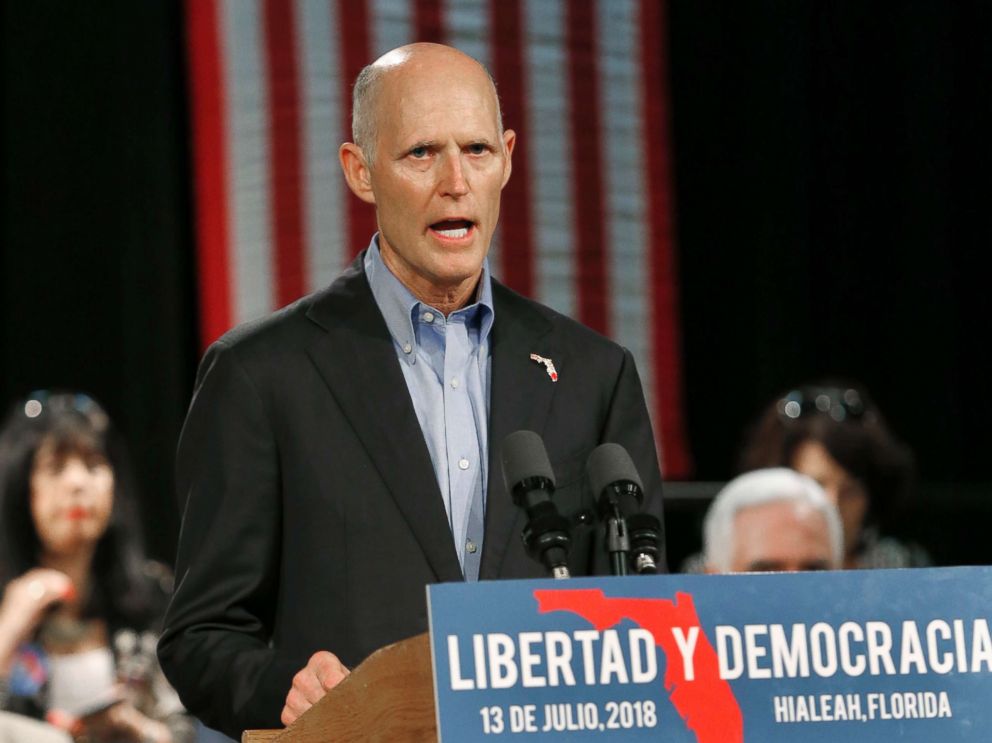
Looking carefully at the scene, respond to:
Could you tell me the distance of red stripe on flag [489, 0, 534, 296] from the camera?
15.9ft

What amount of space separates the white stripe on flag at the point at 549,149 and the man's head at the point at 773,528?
1438 millimetres

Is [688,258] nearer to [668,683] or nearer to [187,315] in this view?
[187,315]

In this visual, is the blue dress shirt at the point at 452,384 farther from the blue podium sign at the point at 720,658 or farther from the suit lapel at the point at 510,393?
the blue podium sign at the point at 720,658

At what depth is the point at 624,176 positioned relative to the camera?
505cm

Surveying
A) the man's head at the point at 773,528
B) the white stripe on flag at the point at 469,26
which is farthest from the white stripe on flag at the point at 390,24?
the man's head at the point at 773,528

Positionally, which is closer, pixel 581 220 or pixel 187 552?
pixel 187 552

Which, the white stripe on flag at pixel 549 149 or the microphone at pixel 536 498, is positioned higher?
the white stripe on flag at pixel 549 149

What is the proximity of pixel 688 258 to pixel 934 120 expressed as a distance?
0.89 m

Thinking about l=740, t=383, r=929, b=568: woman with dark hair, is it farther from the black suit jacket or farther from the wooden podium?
the wooden podium

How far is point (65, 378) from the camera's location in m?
4.56

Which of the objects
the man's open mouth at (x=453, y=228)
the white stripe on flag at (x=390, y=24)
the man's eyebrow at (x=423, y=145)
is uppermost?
the white stripe on flag at (x=390, y=24)

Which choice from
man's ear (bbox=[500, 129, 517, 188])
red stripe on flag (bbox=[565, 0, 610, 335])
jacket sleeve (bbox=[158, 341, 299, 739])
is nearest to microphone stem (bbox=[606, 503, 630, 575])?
jacket sleeve (bbox=[158, 341, 299, 739])

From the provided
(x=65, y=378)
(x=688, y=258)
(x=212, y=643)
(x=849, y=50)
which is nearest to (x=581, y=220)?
(x=688, y=258)

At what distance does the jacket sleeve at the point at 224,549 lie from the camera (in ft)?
5.58
